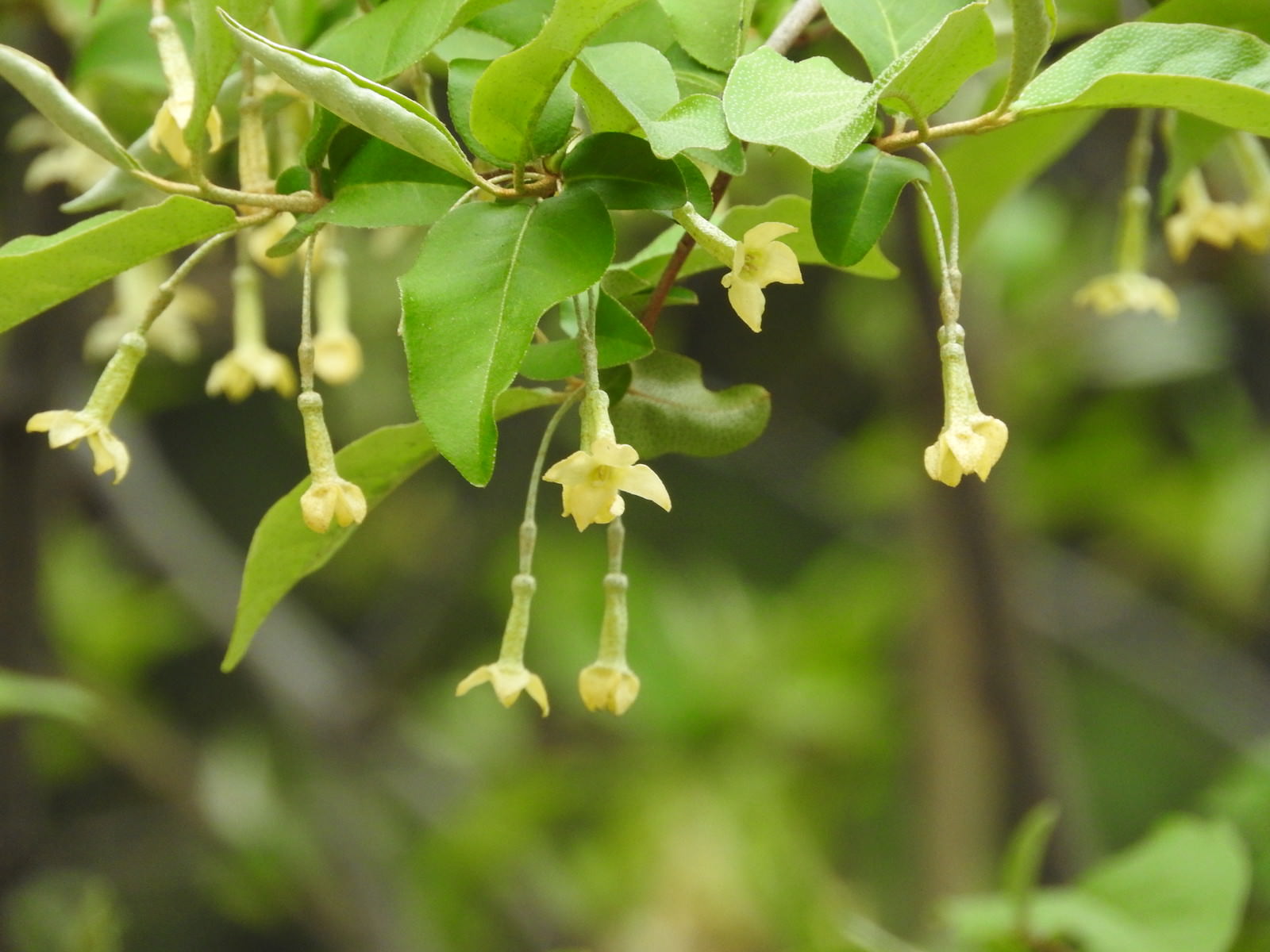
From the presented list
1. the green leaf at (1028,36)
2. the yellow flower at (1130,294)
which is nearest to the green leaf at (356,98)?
the green leaf at (1028,36)

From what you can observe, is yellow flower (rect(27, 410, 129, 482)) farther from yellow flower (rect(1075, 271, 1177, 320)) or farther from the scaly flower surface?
yellow flower (rect(1075, 271, 1177, 320))

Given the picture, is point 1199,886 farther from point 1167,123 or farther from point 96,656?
point 96,656

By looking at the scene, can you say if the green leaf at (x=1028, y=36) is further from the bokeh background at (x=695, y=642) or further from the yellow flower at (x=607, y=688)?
the bokeh background at (x=695, y=642)

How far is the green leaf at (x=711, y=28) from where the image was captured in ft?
0.96

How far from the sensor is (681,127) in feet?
0.79

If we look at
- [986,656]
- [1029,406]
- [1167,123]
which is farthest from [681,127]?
[1029,406]

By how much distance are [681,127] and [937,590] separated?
0.80 meters

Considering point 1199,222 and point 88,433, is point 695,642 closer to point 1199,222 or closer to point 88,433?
point 1199,222

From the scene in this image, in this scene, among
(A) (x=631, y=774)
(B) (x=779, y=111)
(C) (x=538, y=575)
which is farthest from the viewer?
(C) (x=538, y=575)

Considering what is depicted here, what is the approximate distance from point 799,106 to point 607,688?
0.15m

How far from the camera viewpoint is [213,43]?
27cm

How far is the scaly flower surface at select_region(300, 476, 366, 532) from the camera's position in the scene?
0.91 feet

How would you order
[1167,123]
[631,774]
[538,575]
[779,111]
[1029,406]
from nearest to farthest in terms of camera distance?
[779,111]
[1167,123]
[1029,406]
[631,774]
[538,575]

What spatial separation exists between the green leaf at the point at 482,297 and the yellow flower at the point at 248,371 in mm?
155
